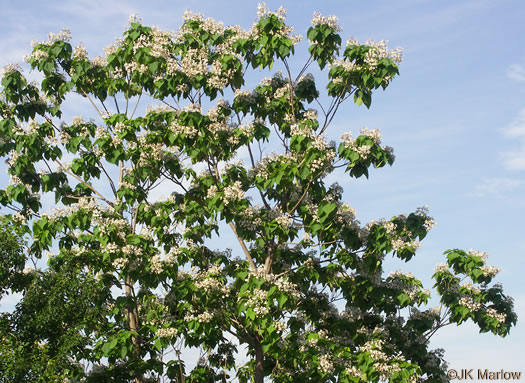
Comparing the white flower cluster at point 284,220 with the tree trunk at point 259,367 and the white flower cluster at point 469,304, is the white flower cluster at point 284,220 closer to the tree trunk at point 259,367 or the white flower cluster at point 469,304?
the tree trunk at point 259,367

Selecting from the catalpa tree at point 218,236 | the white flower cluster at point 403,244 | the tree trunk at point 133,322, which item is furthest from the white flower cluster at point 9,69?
the white flower cluster at point 403,244

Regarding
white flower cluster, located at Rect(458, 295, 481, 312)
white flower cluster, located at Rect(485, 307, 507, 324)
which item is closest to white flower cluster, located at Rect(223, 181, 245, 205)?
white flower cluster, located at Rect(458, 295, 481, 312)

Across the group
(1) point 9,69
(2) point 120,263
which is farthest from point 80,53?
(2) point 120,263

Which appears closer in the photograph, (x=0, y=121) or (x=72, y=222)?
(x=72, y=222)

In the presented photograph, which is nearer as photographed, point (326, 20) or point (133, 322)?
point (326, 20)

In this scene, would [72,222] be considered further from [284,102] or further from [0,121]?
[284,102]

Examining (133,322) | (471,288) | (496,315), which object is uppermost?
(471,288)

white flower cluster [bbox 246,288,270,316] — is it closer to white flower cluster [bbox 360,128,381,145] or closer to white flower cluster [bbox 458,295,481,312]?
white flower cluster [bbox 360,128,381,145]

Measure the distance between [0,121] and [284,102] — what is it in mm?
6837

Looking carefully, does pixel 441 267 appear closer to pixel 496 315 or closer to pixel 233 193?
pixel 496 315

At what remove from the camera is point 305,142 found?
569 inches

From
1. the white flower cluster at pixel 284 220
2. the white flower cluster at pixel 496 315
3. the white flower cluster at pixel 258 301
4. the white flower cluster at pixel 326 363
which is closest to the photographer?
the white flower cluster at pixel 258 301

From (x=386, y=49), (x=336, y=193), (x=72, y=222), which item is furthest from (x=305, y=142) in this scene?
(x=72, y=222)

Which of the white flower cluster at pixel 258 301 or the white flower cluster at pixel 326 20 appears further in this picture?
the white flower cluster at pixel 326 20
